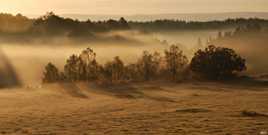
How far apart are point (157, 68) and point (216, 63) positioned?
14.7m

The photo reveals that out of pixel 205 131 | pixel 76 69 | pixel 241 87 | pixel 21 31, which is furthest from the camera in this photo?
pixel 21 31

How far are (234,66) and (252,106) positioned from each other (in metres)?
36.2

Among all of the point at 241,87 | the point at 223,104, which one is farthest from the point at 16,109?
the point at 241,87

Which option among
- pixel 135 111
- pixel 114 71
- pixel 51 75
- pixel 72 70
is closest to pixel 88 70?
pixel 72 70

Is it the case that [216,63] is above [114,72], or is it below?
above

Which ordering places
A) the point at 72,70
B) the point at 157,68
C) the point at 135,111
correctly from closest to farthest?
the point at 135,111 < the point at 72,70 < the point at 157,68

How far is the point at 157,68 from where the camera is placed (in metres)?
96.4

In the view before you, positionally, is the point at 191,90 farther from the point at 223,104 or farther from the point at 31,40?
the point at 31,40

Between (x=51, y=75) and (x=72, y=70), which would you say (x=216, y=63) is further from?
(x=51, y=75)

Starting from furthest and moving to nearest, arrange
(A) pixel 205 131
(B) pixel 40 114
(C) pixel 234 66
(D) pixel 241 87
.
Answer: (C) pixel 234 66, (D) pixel 241 87, (B) pixel 40 114, (A) pixel 205 131

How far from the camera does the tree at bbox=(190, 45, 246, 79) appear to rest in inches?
3305

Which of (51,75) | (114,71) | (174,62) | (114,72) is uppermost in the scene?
(174,62)

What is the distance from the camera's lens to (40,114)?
155ft

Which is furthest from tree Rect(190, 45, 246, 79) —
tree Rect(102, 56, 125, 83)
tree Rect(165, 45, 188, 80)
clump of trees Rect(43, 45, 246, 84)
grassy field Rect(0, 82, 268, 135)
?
tree Rect(102, 56, 125, 83)
